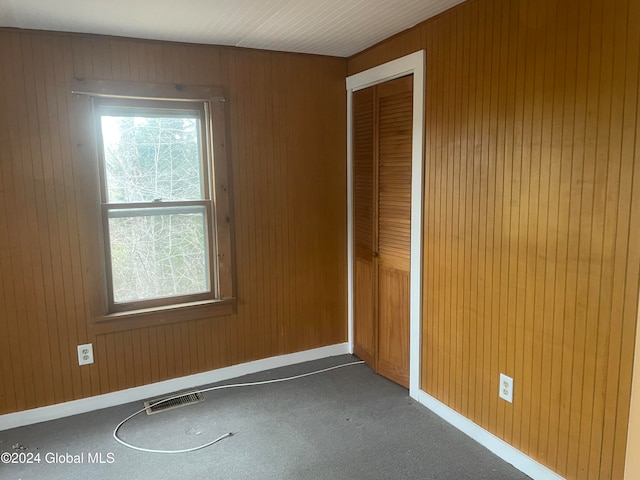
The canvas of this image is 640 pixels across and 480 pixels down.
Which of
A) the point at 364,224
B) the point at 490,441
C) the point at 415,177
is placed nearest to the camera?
the point at 490,441

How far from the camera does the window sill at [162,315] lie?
9.03 ft

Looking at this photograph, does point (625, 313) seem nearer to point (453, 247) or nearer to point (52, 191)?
point (453, 247)

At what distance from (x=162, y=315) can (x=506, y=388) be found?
6.72ft

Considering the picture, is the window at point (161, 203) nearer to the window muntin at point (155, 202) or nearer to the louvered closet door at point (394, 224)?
the window muntin at point (155, 202)

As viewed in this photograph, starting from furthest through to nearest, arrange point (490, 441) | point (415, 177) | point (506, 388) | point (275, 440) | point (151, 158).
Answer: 1. point (151, 158)
2. point (415, 177)
3. point (275, 440)
4. point (490, 441)
5. point (506, 388)

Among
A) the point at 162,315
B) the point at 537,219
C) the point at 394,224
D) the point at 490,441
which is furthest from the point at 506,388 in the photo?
the point at 162,315

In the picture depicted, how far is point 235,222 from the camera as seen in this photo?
304 cm

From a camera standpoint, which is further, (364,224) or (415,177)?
(364,224)

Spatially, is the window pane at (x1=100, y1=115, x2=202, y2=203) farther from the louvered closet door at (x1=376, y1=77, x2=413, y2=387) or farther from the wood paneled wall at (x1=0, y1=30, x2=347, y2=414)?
the louvered closet door at (x1=376, y1=77, x2=413, y2=387)

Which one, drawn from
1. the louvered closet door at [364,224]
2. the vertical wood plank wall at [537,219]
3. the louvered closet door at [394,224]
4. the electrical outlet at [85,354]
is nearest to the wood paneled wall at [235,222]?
the electrical outlet at [85,354]

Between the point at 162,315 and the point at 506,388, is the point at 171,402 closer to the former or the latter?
the point at 162,315

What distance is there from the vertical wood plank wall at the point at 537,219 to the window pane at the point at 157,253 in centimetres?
150

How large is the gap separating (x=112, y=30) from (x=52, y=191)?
0.96 m

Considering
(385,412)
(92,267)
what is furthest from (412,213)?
(92,267)
